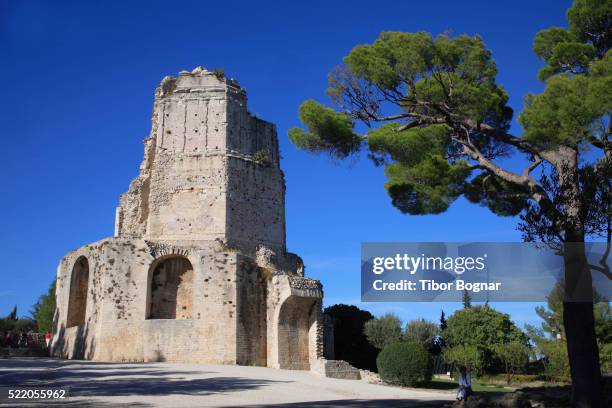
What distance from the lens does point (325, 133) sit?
14.2 m

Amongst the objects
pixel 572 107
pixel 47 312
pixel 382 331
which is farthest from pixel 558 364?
pixel 47 312

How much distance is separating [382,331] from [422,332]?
11.9 ft

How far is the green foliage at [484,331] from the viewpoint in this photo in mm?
27156

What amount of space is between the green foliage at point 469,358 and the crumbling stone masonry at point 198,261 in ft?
24.0

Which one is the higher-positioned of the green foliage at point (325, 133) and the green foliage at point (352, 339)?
the green foliage at point (325, 133)

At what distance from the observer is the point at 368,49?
549 inches

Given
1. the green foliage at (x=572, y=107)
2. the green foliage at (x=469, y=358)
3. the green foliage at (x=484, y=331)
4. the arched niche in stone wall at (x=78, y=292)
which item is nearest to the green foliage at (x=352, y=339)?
the green foliage at (x=469, y=358)

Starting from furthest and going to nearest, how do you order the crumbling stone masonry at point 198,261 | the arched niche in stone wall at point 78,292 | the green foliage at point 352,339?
the green foliage at point 352,339 → the arched niche in stone wall at point 78,292 → the crumbling stone masonry at point 198,261

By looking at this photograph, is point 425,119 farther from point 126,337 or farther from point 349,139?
point 126,337

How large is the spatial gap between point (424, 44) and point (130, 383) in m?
9.75

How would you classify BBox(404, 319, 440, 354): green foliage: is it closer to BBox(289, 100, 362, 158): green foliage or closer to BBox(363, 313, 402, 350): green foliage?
BBox(363, 313, 402, 350): green foliage

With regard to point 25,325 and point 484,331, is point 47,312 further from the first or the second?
point 484,331

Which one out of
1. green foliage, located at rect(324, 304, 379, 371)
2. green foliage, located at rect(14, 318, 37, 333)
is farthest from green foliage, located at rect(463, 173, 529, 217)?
green foliage, located at rect(14, 318, 37, 333)

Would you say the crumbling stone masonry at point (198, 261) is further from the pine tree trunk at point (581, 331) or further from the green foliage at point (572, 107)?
the green foliage at point (572, 107)
